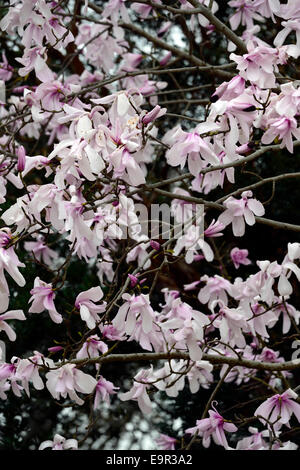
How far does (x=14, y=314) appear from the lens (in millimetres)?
1614

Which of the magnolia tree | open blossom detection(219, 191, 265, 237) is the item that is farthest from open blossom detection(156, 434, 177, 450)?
open blossom detection(219, 191, 265, 237)

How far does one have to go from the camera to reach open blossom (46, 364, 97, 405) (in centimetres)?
165

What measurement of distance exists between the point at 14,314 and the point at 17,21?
1.16 metres

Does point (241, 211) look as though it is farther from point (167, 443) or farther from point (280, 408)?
point (167, 443)

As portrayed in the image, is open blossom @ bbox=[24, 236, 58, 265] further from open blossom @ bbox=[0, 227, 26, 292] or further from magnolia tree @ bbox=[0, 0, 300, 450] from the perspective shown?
open blossom @ bbox=[0, 227, 26, 292]

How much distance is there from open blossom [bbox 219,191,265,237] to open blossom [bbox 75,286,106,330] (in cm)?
50

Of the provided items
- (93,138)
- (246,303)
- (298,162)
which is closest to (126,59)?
(298,162)

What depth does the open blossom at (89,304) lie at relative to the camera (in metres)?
1.63

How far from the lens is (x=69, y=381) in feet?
5.44

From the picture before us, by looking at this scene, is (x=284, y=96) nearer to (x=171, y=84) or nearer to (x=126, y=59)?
(x=126, y=59)

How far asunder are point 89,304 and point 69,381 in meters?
0.19

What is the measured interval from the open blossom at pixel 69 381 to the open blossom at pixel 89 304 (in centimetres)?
12

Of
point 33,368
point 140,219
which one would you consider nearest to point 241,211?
point 140,219

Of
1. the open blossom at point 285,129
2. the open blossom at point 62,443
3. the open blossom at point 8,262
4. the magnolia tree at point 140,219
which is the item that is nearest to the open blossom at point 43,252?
the magnolia tree at point 140,219
